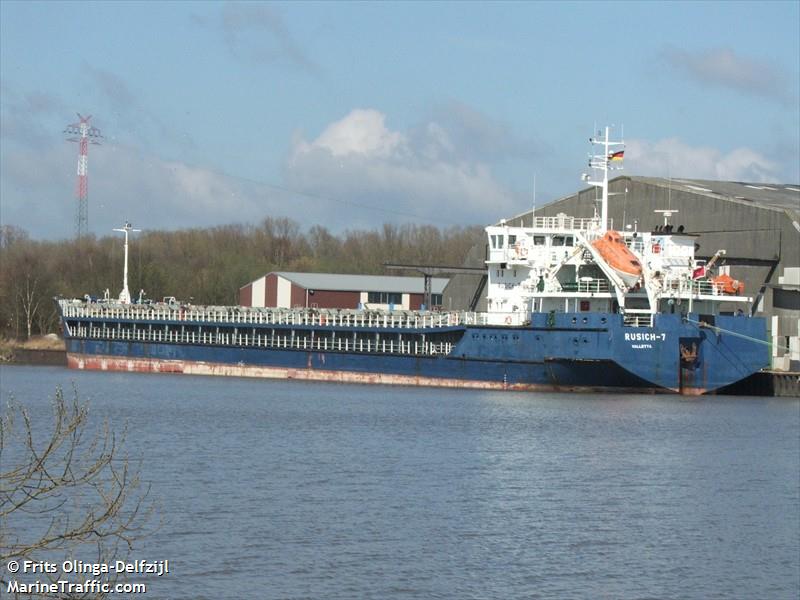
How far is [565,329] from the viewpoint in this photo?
148ft

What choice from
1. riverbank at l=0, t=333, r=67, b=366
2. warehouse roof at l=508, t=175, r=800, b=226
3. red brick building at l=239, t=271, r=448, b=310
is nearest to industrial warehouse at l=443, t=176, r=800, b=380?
warehouse roof at l=508, t=175, r=800, b=226

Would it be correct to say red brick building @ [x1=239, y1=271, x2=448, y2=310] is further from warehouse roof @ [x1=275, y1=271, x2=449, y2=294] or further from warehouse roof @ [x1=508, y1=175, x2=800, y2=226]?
warehouse roof @ [x1=508, y1=175, x2=800, y2=226]

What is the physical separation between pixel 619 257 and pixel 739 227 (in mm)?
8155

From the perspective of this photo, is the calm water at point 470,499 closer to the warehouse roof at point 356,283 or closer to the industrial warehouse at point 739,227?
the industrial warehouse at point 739,227

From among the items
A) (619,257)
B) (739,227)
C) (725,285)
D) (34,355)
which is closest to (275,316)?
(619,257)

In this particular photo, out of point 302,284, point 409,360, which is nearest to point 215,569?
Result: point 409,360

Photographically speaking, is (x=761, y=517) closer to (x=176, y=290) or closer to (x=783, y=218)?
(x=783, y=218)

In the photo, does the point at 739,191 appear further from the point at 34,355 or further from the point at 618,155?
the point at 34,355

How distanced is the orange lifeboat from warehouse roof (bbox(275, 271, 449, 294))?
98.2 ft

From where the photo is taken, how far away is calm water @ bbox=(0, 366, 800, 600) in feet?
57.0

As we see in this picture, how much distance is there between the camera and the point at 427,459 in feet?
91.2

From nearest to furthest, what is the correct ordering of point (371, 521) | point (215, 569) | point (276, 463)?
point (215, 569) → point (371, 521) → point (276, 463)

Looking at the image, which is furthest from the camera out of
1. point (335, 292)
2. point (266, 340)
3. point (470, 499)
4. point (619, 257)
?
point (335, 292)

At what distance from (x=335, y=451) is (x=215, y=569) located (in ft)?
38.3
